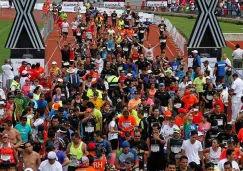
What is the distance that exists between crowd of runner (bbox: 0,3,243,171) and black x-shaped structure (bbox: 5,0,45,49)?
3262 millimetres

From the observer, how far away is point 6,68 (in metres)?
26.5

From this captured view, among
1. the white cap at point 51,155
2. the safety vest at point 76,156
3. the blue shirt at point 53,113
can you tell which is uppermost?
the white cap at point 51,155

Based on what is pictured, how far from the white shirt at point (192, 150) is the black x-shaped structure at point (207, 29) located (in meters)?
13.8

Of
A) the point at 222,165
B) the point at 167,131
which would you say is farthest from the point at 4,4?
the point at 222,165

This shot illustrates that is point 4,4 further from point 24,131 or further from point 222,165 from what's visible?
point 222,165

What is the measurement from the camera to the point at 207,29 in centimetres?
2992

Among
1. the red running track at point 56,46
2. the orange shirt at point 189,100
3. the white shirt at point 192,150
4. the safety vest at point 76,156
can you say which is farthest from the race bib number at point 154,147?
the red running track at point 56,46

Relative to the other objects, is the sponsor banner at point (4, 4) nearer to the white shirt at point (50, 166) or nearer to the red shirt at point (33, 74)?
the red shirt at point (33, 74)

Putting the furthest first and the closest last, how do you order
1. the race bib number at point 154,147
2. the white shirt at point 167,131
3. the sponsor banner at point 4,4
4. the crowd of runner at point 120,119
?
1. the sponsor banner at point 4,4
2. the white shirt at point 167,131
3. the race bib number at point 154,147
4. the crowd of runner at point 120,119

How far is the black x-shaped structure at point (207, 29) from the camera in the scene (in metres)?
29.6

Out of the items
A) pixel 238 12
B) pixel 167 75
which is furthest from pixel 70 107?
pixel 238 12

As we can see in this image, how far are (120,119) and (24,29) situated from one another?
480 inches

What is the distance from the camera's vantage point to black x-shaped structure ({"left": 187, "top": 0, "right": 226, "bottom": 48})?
29625 mm

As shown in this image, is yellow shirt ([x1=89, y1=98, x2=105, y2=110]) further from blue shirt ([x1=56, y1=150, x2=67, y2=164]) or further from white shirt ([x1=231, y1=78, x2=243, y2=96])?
blue shirt ([x1=56, y1=150, x2=67, y2=164])
